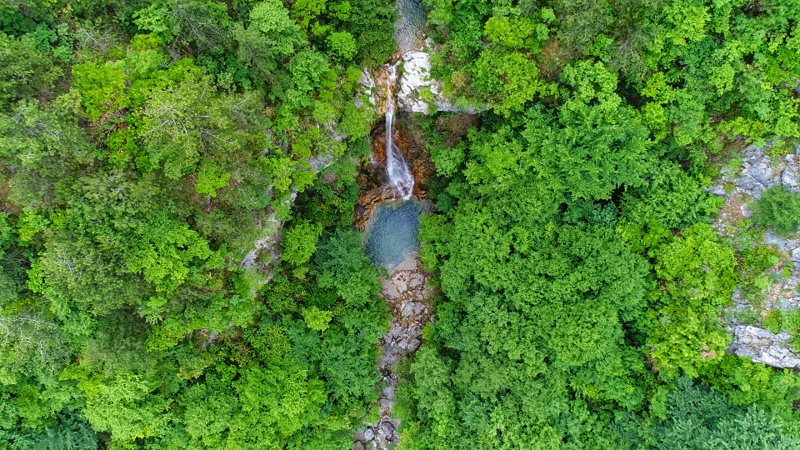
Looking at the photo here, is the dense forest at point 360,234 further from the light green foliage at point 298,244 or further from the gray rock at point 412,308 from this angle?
the gray rock at point 412,308

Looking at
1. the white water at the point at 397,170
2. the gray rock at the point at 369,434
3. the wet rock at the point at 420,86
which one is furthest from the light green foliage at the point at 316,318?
the wet rock at the point at 420,86

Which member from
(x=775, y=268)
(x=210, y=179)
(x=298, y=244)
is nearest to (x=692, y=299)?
(x=775, y=268)

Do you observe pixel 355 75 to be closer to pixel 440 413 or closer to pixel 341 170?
pixel 341 170

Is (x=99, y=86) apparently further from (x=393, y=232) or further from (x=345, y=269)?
(x=393, y=232)

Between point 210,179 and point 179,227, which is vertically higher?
point 210,179

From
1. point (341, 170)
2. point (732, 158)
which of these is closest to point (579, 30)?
point (732, 158)

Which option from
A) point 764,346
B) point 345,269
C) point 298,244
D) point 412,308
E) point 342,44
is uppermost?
point 342,44
